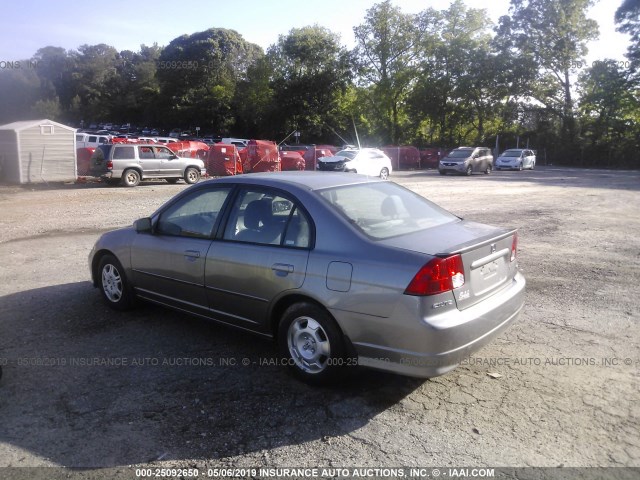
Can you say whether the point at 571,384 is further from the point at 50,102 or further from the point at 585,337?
the point at 50,102

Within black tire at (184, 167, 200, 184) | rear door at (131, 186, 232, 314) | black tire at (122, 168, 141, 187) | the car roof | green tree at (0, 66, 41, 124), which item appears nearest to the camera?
the car roof

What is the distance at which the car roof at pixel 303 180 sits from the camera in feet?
14.4

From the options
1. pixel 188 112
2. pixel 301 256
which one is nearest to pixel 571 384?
pixel 301 256

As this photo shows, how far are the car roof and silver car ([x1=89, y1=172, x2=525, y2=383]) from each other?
13 mm

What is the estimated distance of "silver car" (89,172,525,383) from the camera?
3.49 m

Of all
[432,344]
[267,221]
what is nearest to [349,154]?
[267,221]

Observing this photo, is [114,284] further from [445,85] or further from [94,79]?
[94,79]

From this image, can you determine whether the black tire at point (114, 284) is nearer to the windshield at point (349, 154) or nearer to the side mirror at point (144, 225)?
the side mirror at point (144, 225)

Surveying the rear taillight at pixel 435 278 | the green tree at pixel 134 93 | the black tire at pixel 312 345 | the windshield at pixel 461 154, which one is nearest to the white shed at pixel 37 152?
the black tire at pixel 312 345

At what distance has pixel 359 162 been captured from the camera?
27062 mm

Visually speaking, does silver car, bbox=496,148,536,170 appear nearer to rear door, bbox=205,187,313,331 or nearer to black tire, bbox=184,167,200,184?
black tire, bbox=184,167,200,184

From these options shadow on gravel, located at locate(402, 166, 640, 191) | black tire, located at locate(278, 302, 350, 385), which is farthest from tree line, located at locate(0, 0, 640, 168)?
black tire, located at locate(278, 302, 350, 385)

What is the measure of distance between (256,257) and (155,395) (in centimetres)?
126

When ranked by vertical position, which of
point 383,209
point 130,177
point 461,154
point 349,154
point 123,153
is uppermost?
point 461,154
